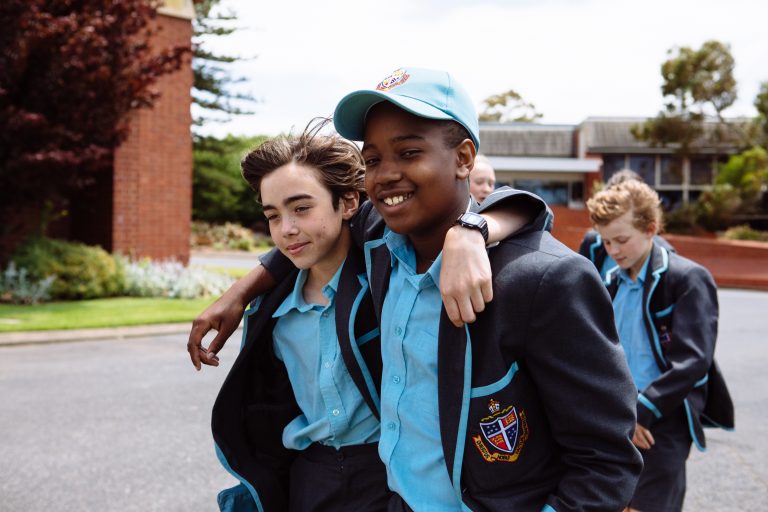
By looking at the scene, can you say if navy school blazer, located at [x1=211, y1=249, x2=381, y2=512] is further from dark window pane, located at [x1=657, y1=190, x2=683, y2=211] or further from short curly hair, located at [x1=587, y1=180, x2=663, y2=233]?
dark window pane, located at [x1=657, y1=190, x2=683, y2=211]

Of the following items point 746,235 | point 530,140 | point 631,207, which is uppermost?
point 530,140

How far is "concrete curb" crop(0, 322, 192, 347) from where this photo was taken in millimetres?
9023

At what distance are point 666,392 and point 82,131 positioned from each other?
11.7 meters

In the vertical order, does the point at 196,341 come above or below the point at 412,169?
below

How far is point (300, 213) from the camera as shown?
7.27 feet

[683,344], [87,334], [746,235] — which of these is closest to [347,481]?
[683,344]

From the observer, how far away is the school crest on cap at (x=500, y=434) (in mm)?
1567

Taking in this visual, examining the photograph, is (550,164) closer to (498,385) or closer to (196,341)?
(196,341)

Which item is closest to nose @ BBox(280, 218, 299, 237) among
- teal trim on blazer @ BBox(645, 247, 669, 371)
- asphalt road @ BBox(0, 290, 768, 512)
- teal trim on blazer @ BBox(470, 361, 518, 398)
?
teal trim on blazer @ BBox(470, 361, 518, 398)

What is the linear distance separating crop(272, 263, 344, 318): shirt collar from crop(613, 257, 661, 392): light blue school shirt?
147cm

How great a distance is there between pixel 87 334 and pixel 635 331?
26.6 ft

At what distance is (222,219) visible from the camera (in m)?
35.8

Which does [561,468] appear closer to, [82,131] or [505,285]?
[505,285]

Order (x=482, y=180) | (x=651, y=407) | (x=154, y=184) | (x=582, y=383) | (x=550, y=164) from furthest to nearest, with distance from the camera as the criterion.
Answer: (x=550, y=164), (x=154, y=184), (x=482, y=180), (x=651, y=407), (x=582, y=383)
